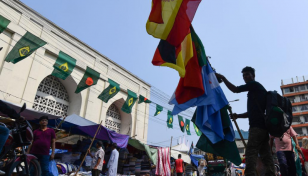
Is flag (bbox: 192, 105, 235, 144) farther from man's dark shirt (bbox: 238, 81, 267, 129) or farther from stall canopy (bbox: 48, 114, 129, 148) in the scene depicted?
stall canopy (bbox: 48, 114, 129, 148)

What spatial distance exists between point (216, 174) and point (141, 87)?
10462mm

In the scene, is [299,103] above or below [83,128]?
above

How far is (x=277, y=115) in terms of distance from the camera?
8.16ft

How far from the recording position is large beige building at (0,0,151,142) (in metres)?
9.69

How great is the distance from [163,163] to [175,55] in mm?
8568

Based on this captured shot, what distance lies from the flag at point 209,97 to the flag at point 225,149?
0.60 meters

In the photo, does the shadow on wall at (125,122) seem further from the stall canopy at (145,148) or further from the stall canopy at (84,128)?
the stall canopy at (84,128)

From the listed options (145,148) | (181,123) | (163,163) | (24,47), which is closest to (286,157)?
(145,148)

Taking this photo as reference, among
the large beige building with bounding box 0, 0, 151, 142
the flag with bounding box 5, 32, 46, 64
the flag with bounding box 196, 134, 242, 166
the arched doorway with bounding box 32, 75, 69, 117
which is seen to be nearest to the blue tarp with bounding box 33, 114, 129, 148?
the flag with bounding box 5, 32, 46, 64

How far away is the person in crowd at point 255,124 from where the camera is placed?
8.21 feet

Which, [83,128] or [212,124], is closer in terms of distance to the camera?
[212,124]

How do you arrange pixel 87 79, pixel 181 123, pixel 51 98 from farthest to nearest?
pixel 181 123 → pixel 51 98 → pixel 87 79

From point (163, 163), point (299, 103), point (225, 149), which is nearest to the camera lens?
point (225, 149)

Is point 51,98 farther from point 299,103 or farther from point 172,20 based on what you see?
point 299,103
